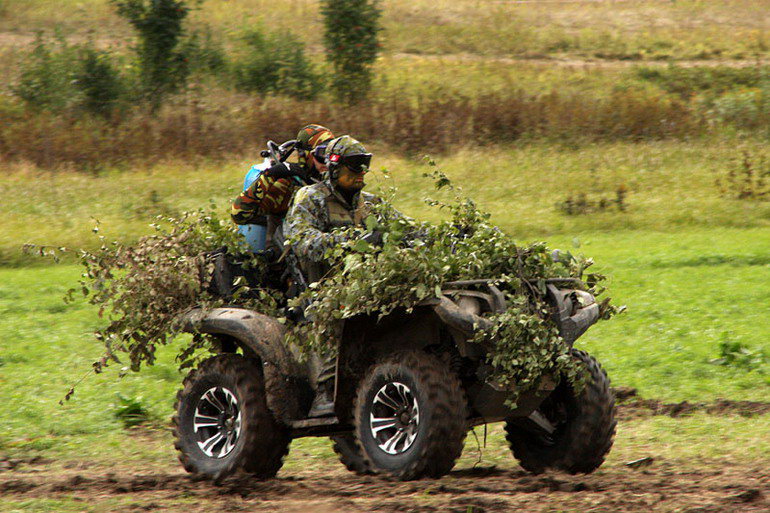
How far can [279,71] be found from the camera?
32.5m

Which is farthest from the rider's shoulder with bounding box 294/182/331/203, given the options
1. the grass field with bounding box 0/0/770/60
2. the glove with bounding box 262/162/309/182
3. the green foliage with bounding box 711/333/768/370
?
the grass field with bounding box 0/0/770/60

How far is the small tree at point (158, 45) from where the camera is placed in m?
31.6

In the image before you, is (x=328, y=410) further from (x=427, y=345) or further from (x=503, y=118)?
(x=503, y=118)

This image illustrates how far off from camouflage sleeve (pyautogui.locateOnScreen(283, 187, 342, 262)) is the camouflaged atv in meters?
0.55

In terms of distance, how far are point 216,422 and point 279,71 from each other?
2529cm

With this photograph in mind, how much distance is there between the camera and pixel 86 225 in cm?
2278

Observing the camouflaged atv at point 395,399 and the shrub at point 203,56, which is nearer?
the camouflaged atv at point 395,399

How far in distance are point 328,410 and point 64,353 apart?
7080 millimetres

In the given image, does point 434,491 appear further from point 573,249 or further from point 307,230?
point 573,249

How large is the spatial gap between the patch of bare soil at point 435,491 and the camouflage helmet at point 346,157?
201 cm

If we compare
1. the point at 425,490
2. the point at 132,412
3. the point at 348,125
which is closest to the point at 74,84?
the point at 348,125

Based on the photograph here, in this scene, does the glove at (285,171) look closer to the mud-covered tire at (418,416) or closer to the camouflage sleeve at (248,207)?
the camouflage sleeve at (248,207)

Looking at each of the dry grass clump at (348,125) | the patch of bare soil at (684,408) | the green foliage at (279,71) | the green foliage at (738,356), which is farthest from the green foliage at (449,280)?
the green foliage at (279,71)

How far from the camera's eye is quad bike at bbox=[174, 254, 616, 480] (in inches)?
265
